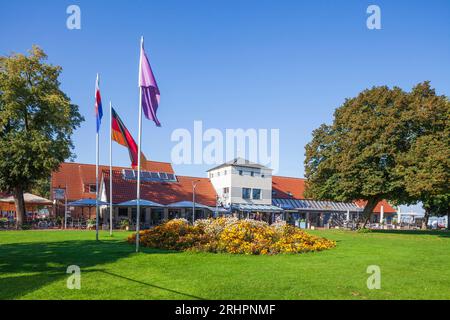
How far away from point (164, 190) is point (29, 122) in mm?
17173

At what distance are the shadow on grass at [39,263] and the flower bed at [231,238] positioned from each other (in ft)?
5.48

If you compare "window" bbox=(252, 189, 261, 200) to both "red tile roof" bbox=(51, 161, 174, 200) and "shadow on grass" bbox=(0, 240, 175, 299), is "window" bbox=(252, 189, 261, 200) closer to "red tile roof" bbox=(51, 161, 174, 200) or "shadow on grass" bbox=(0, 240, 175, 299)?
"red tile roof" bbox=(51, 161, 174, 200)

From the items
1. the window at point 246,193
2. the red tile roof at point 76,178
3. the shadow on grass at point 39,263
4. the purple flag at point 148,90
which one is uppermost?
the purple flag at point 148,90

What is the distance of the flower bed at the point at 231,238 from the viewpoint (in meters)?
16.3

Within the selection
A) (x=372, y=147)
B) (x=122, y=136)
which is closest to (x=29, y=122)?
(x=122, y=136)

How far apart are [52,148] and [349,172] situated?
2488 centimetres

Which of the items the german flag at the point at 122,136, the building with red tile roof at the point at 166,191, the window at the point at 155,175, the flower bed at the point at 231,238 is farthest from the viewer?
the window at the point at 155,175

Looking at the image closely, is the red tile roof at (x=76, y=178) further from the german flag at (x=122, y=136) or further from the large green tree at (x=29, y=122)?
the german flag at (x=122, y=136)

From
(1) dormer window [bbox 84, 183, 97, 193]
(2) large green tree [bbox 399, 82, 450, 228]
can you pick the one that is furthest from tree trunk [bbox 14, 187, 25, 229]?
(2) large green tree [bbox 399, 82, 450, 228]

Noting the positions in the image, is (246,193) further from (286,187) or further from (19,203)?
(19,203)

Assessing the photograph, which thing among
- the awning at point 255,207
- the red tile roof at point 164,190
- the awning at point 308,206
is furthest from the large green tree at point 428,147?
the red tile roof at point 164,190

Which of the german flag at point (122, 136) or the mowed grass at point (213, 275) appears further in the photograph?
the german flag at point (122, 136)
